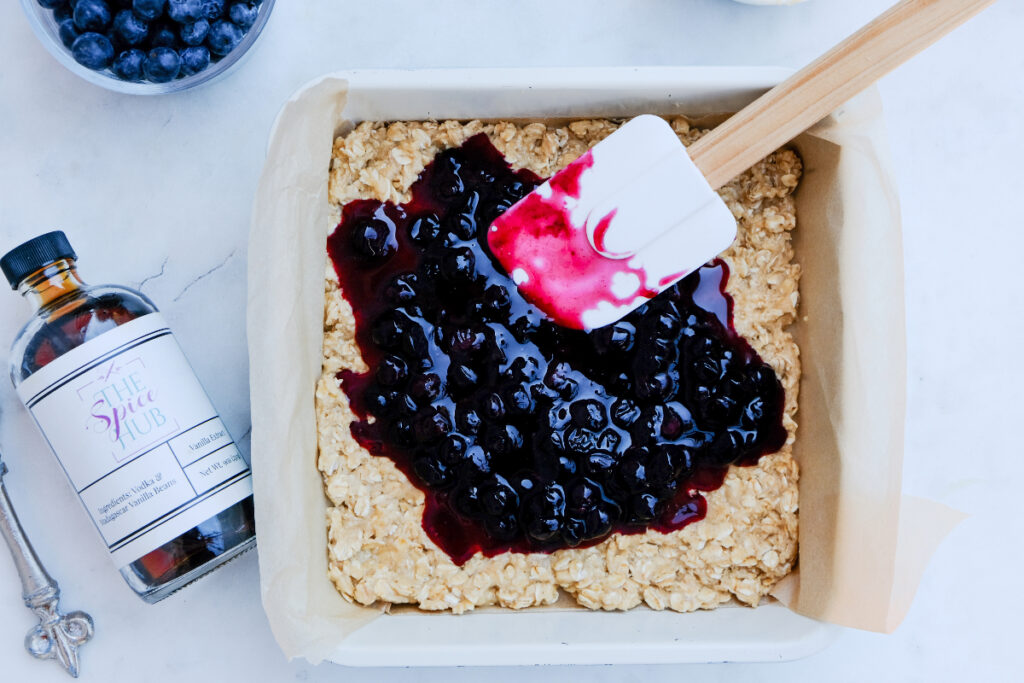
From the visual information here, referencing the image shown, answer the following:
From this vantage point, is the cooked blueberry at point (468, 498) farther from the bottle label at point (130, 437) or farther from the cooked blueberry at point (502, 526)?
the bottle label at point (130, 437)

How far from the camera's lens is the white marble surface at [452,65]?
1.10 m

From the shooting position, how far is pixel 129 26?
0.96m

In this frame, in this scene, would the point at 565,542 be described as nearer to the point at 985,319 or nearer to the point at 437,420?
Answer: the point at 437,420

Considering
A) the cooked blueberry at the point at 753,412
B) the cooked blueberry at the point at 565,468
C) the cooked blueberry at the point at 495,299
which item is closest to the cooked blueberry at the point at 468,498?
the cooked blueberry at the point at 565,468

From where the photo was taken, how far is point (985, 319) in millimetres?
1129

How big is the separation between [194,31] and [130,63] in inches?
3.7

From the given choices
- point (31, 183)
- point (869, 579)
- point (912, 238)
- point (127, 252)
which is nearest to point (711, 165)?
point (912, 238)

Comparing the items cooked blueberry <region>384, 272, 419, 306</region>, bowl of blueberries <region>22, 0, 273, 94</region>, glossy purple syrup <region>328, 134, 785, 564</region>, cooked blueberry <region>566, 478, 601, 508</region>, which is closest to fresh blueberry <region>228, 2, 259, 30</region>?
bowl of blueberries <region>22, 0, 273, 94</region>

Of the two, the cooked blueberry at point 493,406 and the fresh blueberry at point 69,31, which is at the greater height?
the fresh blueberry at point 69,31

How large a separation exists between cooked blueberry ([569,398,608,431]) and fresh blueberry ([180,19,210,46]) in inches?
25.5

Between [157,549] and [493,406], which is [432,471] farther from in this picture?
[157,549]

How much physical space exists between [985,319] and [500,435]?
0.72 meters

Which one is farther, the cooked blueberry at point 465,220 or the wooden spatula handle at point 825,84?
the cooked blueberry at point 465,220

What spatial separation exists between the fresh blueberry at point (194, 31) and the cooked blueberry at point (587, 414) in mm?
649
